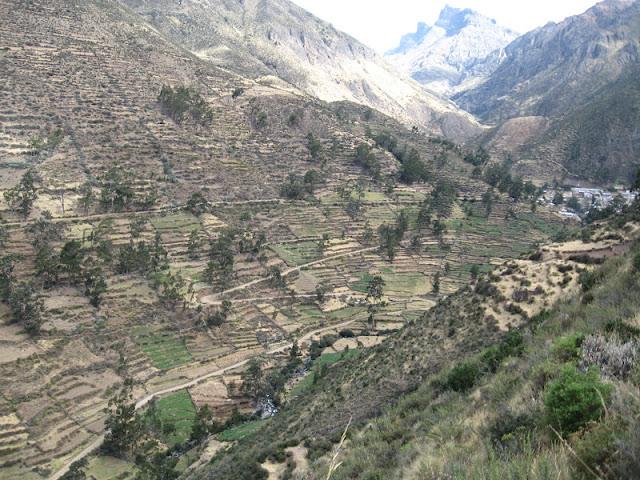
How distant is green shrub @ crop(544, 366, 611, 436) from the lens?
584 cm

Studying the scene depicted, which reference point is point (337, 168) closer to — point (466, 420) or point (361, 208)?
point (361, 208)

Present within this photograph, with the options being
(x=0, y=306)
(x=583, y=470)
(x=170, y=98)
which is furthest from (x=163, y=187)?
(x=583, y=470)

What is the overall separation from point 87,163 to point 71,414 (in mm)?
41163

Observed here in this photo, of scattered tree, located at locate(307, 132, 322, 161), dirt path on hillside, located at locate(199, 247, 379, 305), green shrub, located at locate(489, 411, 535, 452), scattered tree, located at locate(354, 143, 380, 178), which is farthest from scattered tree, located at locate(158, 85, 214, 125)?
green shrub, located at locate(489, 411, 535, 452)

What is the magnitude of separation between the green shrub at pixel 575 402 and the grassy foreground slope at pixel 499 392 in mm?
14

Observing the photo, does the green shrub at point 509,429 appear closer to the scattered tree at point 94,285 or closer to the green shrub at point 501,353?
the green shrub at point 501,353

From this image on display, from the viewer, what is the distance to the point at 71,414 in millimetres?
36250

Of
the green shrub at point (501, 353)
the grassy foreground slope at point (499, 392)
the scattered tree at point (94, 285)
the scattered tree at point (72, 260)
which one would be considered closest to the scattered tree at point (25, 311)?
the scattered tree at point (94, 285)

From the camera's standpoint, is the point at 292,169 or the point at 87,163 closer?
the point at 87,163

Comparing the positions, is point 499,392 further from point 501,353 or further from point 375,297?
point 375,297

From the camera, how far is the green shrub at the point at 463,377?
15.1 metres

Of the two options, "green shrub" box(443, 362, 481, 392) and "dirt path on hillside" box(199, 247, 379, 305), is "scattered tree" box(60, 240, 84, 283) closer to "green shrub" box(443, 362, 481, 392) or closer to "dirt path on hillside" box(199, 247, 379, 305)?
"dirt path on hillside" box(199, 247, 379, 305)

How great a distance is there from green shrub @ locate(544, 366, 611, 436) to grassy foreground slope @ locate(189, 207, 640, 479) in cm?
1

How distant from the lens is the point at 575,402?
6.05m
